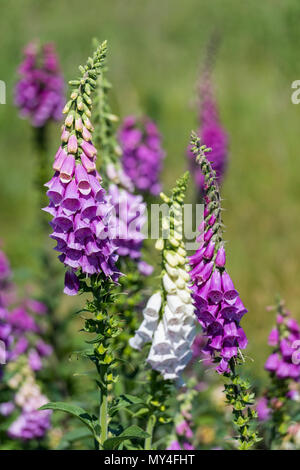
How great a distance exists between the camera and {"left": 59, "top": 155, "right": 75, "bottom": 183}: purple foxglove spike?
6.71ft

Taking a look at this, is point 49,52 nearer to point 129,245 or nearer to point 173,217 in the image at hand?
point 129,245

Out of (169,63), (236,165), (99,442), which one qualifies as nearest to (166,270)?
(99,442)

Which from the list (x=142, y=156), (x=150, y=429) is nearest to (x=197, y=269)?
(x=150, y=429)

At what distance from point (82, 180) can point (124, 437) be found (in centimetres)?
94

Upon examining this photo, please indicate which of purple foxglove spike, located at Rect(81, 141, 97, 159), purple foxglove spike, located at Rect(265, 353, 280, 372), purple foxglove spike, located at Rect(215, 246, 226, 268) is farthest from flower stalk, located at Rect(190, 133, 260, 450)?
purple foxglove spike, located at Rect(265, 353, 280, 372)

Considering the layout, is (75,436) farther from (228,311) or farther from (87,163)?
(87,163)

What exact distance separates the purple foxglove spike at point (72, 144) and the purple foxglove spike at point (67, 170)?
3 cm

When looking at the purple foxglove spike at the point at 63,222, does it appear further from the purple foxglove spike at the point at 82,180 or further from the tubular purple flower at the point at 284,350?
the tubular purple flower at the point at 284,350

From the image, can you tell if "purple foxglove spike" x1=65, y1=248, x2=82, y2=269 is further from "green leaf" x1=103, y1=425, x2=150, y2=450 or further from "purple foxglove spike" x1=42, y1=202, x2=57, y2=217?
"green leaf" x1=103, y1=425, x2=150, y2=450

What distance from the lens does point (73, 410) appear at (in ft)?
7.38

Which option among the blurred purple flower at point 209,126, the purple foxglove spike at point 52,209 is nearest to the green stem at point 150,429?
the purple foxglove spike at point 52,209

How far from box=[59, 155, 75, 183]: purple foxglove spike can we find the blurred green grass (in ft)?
9.23

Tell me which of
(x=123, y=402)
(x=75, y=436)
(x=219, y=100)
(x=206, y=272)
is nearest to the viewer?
(x=206, y=272)

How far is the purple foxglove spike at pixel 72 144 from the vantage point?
2.06 m
